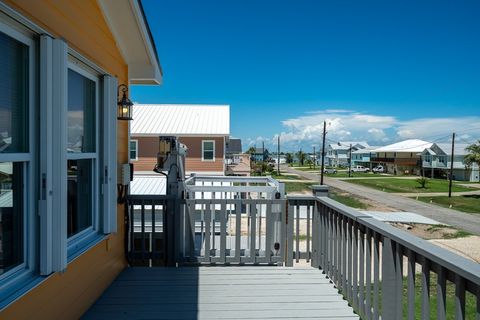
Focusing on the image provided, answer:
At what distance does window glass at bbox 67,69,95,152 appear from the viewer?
256 cm

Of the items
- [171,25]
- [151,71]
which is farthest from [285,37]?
[151,71]

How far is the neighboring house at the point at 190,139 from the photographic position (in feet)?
58.4

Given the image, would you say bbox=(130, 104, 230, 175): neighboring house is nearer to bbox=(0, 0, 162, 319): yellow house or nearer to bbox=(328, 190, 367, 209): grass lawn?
bbox=(328, 190, 367, 209): grass lawn

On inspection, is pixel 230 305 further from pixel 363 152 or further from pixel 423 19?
pixel 363 152

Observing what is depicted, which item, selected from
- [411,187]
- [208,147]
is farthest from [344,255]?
[411,187]

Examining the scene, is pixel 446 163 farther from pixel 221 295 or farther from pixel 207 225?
pixel 221 295

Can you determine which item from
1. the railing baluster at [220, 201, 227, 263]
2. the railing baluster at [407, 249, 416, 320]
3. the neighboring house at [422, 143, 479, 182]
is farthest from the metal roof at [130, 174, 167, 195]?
the neighboring house at [422, 143, 479, 182]

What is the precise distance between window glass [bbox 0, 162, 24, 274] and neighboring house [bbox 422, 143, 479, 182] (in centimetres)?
4910

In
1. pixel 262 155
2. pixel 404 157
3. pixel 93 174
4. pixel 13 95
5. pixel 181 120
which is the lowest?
pixel 93 174

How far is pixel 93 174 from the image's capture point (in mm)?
3037

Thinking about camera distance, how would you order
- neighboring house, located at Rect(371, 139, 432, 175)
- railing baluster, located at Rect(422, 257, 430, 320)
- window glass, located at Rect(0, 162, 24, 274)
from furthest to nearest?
neighboring house, located at Rect(371, 139, 432, 175), window glass, located at Rect(0, 162, 24, 274), railing baluster, located at Rect(422, 257, 430, 320)

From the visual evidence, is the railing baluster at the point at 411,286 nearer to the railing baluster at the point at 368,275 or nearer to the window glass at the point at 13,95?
the railing baluster at the point at 368,275

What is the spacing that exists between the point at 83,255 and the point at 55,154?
0.98 metres

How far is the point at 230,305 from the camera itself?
2941 mm
